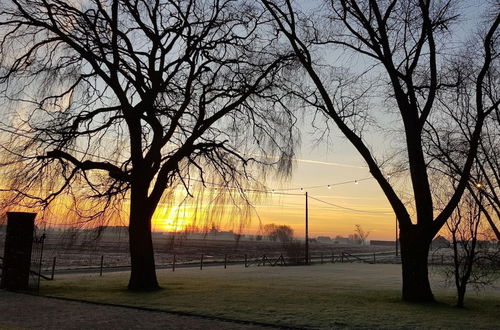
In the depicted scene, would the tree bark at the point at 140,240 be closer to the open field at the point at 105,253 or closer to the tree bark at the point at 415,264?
the open field at the point at 105,253

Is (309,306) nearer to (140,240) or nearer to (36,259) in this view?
(140,240)

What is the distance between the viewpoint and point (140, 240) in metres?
16.6

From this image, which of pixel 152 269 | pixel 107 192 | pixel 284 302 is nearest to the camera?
pixel 284 302

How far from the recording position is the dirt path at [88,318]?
9.27m

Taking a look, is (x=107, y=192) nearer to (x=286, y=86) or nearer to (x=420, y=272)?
(x=286, y=86)

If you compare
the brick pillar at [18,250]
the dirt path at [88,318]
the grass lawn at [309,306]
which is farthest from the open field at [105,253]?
the dirt path at [88,318]

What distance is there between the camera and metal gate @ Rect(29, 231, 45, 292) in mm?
16094

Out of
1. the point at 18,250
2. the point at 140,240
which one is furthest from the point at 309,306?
the point at 18,250

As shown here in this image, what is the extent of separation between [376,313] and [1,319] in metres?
8.35

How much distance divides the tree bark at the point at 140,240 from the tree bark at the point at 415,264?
8.36 m

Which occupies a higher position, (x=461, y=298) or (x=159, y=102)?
(x=159, y=102)

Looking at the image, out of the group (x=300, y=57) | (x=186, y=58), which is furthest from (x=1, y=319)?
(x=300, y=57)

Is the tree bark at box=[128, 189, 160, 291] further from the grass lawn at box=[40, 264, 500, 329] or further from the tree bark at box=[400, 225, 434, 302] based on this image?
the tree bark at box=[400, 225, 434, 302]

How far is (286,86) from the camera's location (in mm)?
16891
